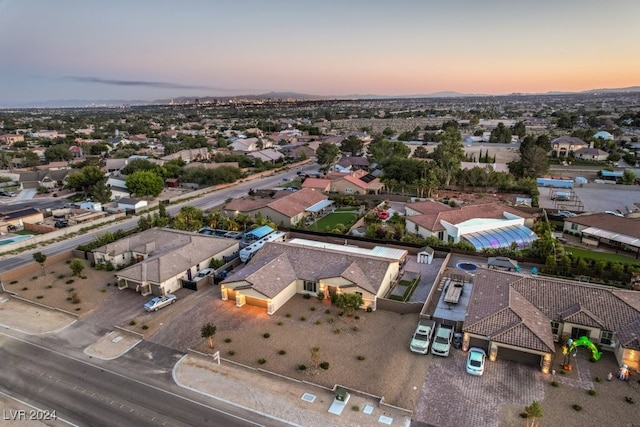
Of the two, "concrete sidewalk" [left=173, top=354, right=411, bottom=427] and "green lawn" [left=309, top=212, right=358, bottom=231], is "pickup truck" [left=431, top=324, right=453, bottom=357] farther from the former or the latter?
"green lawn" [left=309, top=212, right=358, bottom=231]

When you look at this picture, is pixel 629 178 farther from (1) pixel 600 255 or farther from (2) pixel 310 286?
(2) pixel 310 286

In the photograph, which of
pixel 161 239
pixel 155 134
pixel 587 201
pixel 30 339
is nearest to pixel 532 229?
pixel 587 201

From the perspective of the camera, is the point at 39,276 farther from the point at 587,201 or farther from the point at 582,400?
the point at 587,201

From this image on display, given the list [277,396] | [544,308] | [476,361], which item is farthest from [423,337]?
[277,396]

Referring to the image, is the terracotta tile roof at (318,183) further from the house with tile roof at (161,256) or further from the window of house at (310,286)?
the window of house at (310,286)

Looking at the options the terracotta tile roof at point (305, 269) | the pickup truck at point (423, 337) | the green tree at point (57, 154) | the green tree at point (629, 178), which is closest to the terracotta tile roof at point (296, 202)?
the terracotta tile roof at point (305, 269)
